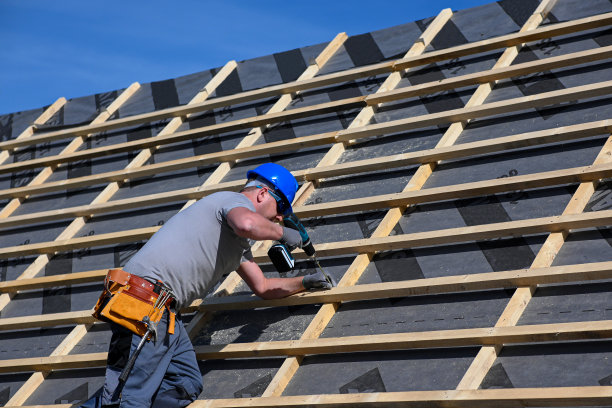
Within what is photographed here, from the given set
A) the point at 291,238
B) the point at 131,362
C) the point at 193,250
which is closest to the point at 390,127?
the point at 291,238

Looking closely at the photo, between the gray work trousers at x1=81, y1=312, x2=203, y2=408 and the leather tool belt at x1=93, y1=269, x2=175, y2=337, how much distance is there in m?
0.07

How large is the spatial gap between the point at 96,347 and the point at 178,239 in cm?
127

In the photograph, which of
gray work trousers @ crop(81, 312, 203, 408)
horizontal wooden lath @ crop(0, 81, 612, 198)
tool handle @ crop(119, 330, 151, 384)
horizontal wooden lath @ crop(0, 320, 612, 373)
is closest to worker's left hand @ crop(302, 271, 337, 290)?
horizontal wooden lath @ crop(0, 320, 612, 373)

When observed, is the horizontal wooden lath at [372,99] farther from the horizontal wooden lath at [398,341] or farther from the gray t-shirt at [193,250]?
the horizontal wooden lath at [398,341]

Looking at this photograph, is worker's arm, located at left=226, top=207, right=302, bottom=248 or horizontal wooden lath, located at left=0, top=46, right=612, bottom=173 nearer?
worker's arm, located at left=226, top=207, right=302, bottom=248

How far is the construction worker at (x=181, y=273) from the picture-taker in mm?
3574

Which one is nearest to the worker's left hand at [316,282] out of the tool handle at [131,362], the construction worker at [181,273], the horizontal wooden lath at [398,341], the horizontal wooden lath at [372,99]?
the construction worker at [181,273]

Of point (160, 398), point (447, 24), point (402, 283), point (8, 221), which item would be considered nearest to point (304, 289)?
point (402, 283)

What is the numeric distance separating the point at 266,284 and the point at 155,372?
2.64 ft

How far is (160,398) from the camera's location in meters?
3.70

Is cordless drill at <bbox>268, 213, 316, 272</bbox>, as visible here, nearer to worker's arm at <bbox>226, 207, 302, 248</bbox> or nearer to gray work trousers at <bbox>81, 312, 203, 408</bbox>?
worker's arm at <bbox>226, 207, 302, 248</bbox>

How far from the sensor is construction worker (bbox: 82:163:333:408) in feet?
11.7

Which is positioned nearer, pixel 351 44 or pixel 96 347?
pixel 96 347

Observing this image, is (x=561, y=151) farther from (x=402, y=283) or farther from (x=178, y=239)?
(x=178, y=239)
